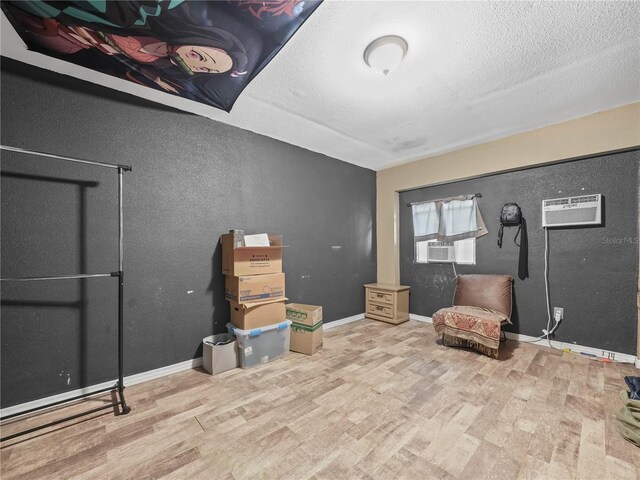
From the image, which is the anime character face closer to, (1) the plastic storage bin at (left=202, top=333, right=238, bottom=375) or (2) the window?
(1) the plastic storage bin at (left=202, top=333, right=238, bottom=375)

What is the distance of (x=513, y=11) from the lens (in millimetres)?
1620

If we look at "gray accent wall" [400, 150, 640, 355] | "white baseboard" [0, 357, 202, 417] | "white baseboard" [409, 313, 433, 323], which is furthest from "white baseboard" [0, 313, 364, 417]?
"gray accent wall" [400, 150, 640, 355]

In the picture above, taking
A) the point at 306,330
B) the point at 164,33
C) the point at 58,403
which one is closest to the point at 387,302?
the point at 306,330

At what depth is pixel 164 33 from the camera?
1620 mm

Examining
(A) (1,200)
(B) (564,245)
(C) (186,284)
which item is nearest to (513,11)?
(B) (564,245)

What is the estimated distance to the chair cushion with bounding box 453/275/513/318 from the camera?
3.23 meters

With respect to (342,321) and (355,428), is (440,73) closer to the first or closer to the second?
(355,428)

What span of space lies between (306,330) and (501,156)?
3282 mm

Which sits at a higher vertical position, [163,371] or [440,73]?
[440,73]

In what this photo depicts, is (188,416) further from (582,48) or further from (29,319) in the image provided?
(582,48)

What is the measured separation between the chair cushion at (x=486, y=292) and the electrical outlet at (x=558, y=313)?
46cm

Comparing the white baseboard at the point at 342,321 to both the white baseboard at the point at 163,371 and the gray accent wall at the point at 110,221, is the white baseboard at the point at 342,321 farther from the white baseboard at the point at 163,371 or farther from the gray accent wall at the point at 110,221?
the white baseboard at the point at 163,371

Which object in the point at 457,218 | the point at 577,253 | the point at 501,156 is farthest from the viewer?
the point at 457,218

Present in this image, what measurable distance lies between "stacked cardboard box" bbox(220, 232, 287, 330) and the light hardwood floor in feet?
1.64
